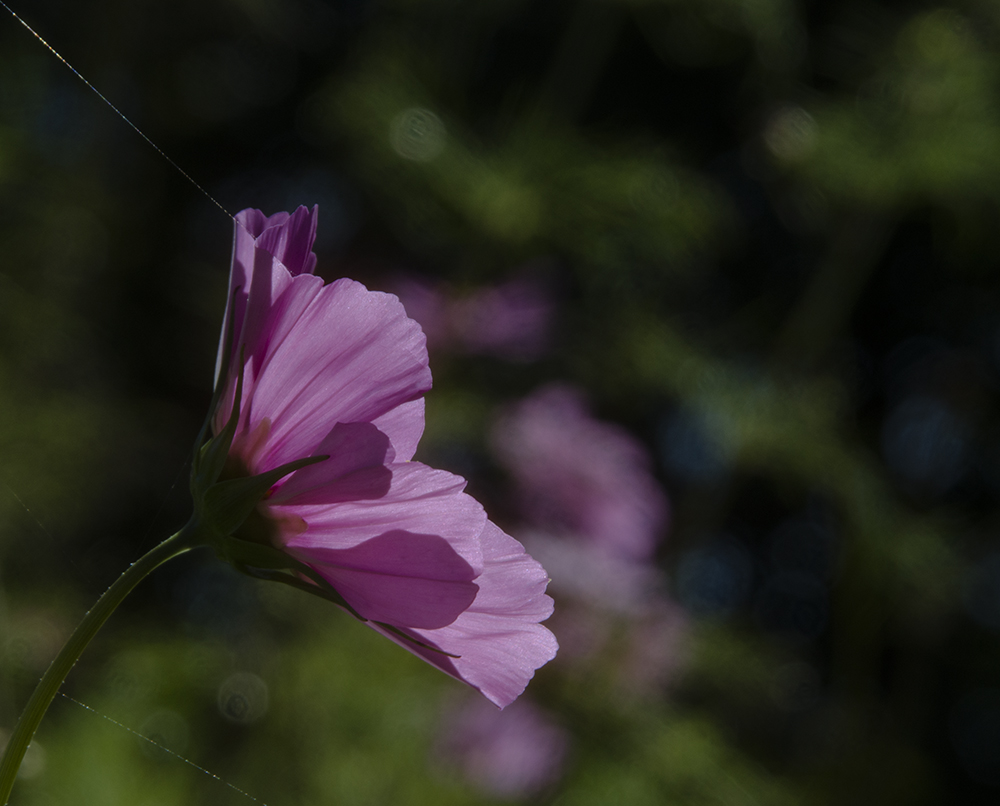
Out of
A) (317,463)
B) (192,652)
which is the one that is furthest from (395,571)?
(192,652)

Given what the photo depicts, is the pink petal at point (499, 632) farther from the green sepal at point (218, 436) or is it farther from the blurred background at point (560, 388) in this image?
the blurred background at point (560, 388)

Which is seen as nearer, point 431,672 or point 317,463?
point 317,463

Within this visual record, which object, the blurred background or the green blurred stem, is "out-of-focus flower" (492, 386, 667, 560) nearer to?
the blurred background

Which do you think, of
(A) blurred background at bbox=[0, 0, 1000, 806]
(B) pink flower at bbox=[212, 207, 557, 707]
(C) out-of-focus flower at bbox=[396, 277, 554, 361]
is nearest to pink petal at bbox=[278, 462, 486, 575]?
(B) pink flower at bbox=[212, 207, 557, 707]

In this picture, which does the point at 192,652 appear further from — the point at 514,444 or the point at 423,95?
the point at 423,95

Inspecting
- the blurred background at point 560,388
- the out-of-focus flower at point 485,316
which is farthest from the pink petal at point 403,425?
the out-of-focus flower at point 485,316

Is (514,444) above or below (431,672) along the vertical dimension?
above

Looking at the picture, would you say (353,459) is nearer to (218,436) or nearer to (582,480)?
(218,436)
